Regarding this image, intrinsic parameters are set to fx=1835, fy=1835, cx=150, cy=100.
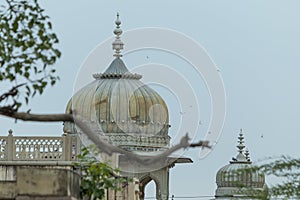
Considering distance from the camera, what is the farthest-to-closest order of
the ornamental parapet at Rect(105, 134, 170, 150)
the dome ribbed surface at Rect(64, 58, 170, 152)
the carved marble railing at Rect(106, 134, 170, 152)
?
the dome ribbed surface at Rect(64, 58, 170, 152)
the ornamental parapet at Rect(105, 134, 170, 150)
the carved marble railing at Rect(106, 134, 170, 152)

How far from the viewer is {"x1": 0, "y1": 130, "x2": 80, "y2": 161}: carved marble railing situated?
42844mm

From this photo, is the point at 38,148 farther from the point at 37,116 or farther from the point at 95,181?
the point at 37,116

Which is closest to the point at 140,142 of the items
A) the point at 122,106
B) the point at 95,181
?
the point at 122,106

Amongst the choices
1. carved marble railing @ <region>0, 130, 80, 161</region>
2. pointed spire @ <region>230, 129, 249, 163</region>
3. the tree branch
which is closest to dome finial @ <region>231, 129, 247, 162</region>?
pointed spire @ <region>230, 129, 249, 163</region>

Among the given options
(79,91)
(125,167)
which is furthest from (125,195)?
(79,91)

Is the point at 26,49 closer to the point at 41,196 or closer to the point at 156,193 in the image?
the point at 41,196

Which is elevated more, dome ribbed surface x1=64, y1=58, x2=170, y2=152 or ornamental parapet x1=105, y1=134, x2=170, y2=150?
dome ribbed surface x1=64, y1=58, x2=170, y2=152

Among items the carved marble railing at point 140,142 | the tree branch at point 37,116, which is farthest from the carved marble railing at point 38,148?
the tree branch at point 37,116

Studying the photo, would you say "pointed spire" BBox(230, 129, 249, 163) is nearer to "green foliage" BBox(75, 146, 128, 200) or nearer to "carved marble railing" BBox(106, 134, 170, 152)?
"carved marble railing" BBox(106, 134, 170, 152)

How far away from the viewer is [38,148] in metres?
42.8

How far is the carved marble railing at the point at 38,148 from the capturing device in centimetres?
4284

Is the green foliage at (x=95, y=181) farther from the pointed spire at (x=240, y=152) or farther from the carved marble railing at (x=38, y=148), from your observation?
the pointed spire at (x=240, y=152)

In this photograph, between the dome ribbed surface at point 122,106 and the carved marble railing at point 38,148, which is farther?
the dome ribbed surface at point 122,106

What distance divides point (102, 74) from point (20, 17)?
1506 inches
